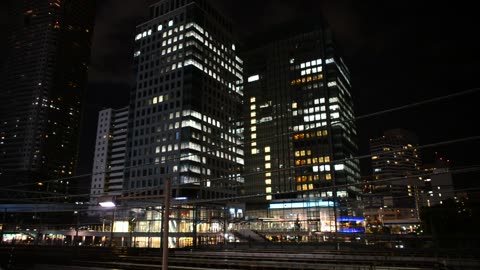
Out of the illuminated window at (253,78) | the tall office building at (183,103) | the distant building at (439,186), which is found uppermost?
the illuminated window at (253,78)

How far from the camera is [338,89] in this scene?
393 feet

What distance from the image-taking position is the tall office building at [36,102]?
169000 millimetres

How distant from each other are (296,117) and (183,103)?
141 ft

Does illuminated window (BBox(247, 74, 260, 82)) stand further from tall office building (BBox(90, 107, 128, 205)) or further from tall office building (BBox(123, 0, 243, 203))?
tall office building (BBox(90, 107, 128, 205))

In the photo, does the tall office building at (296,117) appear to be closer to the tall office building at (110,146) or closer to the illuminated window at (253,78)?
the illuminated window at (253,78)

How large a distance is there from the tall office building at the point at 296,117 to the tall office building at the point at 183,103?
1466 centimetres

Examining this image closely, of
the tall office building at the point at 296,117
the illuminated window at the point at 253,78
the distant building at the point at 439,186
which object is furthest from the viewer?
the illuminated window at the point at 253,78

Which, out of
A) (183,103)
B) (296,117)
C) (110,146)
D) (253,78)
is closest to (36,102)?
(110,146)

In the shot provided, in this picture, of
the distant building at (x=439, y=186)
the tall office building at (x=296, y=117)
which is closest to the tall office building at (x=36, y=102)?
the tall office building at (x=296, y=117)

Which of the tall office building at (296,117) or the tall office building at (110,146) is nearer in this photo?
the tall office building at (296,117)

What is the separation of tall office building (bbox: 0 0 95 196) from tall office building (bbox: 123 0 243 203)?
85.8 metres

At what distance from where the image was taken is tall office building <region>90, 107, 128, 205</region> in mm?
163125

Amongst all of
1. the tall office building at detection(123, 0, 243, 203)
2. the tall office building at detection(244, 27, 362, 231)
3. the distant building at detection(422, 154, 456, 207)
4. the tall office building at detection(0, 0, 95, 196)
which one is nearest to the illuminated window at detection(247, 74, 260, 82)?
the tall office building at detection(244, 27, 362, 231)

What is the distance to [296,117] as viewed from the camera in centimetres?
12131
